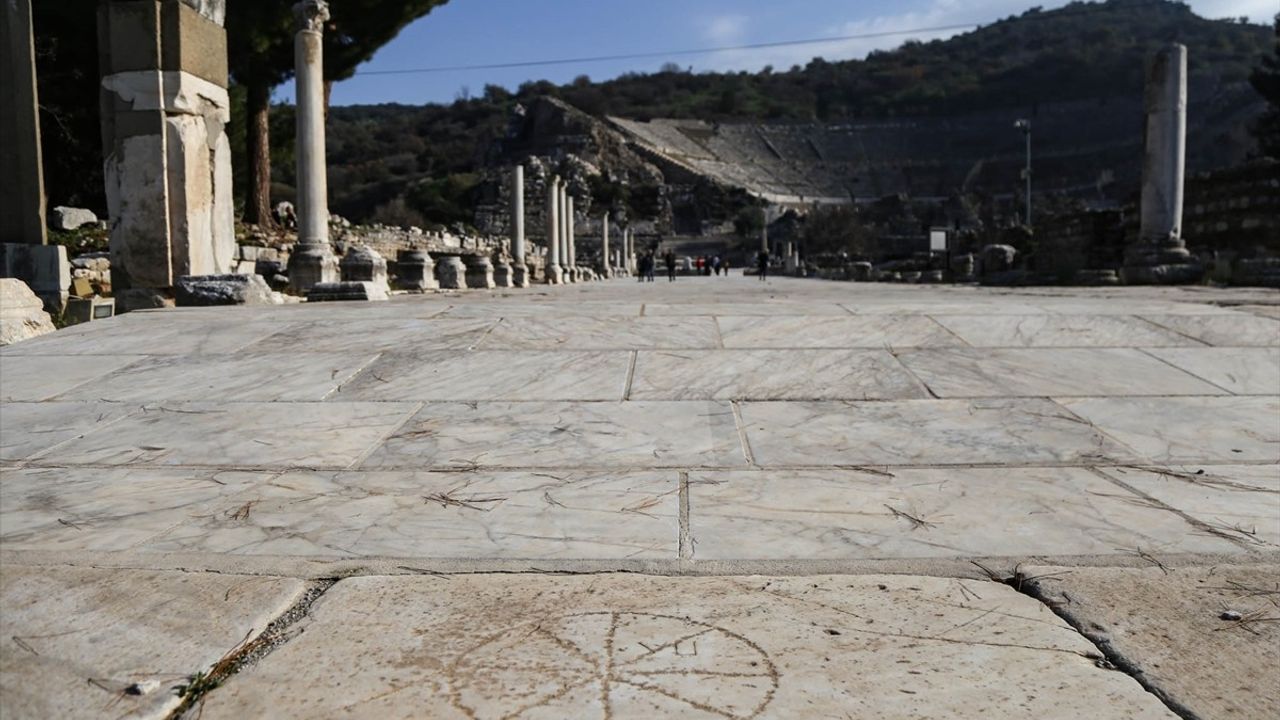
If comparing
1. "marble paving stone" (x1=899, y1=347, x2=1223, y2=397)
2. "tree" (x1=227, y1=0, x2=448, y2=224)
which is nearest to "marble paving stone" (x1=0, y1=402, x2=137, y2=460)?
"marble paving stone" (x1=899, y1=347, x2=1223, y2=397)

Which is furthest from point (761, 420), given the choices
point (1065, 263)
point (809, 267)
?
point (809, 267)

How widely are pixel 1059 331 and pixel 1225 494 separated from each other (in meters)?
2.79

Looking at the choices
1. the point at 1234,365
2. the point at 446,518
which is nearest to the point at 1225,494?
the point at 1234,365

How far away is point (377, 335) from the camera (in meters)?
5.77

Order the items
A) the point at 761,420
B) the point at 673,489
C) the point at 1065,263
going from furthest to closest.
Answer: the point at 1065,263 → the point at 761,420 → the point at 673,489

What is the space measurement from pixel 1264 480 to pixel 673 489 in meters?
2.10

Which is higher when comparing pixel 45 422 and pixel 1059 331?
pixel 1059 331

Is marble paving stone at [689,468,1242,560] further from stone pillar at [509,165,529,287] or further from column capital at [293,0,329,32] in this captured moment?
stone pillar at [509,165,529,287]

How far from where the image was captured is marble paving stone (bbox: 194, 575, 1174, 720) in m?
1.69

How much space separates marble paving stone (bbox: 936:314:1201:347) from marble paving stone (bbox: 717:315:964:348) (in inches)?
7.8

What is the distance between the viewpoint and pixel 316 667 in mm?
1847

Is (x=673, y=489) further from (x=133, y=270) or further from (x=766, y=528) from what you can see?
(x=133, y=270)

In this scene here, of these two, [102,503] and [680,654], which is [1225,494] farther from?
[102,503]

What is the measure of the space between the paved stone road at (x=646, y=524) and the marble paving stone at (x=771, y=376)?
0.08 feet
